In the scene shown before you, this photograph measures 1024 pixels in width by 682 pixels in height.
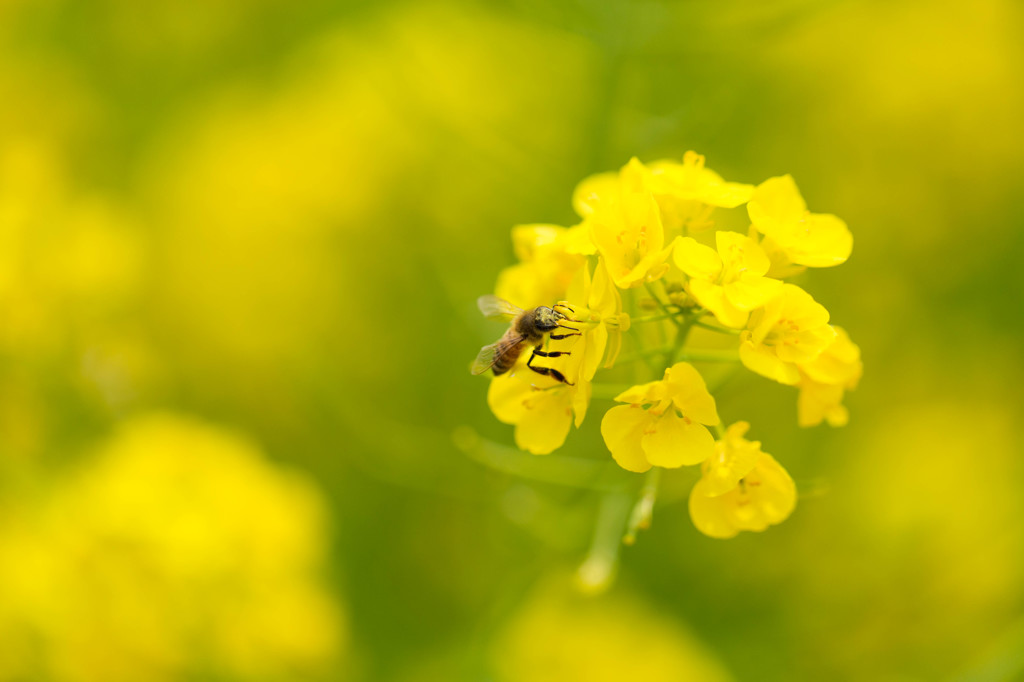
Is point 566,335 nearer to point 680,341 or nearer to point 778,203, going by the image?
point 680,341

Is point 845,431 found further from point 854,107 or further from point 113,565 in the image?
point 113,565

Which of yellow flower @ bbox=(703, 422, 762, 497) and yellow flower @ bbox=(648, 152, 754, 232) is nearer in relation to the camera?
A: yellow flower @ bbox=(703, 422, 762, 497)

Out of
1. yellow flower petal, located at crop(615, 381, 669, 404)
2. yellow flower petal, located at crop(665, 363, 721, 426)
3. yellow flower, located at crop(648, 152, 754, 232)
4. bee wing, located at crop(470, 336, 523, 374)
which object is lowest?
yellow flower petal, located at crop(615, 381, 669, 404)

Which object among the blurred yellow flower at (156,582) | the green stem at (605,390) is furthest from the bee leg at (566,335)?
the blurred yellow flower at (156,582)

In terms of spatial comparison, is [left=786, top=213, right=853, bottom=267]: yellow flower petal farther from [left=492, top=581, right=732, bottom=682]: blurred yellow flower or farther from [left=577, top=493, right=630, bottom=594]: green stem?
[left=492, top=581, right=732, bottom=682]: blurred yellow flower

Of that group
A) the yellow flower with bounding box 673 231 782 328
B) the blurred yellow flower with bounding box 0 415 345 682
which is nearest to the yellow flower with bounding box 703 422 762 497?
the yellow flower with bounding box 673 231 782 328

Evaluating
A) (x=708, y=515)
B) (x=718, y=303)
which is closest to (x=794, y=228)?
(x=718, y=303)

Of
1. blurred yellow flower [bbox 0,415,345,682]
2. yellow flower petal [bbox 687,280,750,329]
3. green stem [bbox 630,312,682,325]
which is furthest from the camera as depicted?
blurred yellow flower [bbox 0,415,345,682]
